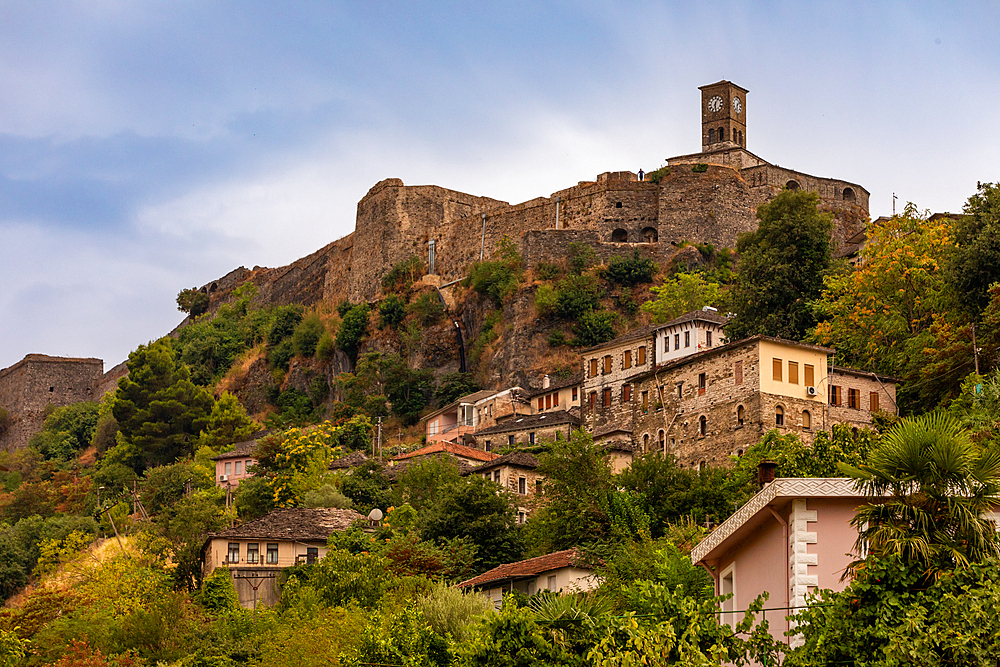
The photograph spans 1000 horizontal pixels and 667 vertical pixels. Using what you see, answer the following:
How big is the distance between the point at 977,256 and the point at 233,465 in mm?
38911

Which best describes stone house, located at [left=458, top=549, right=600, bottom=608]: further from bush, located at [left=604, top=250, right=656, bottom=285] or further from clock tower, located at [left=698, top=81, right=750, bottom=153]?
clock tower, located at [left=698, top=81, right=750, bottom=153]

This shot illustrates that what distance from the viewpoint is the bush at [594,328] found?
7306 centimetres

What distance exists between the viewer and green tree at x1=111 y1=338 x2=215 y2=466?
81.8 m

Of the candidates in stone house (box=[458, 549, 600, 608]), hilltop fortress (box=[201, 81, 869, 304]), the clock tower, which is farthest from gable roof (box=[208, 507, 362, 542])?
the clock tower

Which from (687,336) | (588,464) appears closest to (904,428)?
(588,464)

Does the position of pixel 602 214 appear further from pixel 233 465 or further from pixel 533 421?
pixel 233 465

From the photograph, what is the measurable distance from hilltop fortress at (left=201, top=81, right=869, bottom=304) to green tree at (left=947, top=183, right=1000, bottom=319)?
1910cm

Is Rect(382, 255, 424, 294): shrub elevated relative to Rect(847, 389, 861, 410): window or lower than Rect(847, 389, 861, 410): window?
elevated

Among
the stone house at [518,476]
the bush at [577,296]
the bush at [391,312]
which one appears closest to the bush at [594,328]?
the bush at [577,296]

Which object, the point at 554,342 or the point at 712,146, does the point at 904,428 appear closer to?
the point at 554,342

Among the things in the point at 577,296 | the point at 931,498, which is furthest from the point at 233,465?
the point at 931,498

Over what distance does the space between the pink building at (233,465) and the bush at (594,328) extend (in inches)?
673

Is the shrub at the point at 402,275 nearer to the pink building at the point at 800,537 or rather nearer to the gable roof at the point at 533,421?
the gable roof at the point at 533,421

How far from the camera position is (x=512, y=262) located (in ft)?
266
